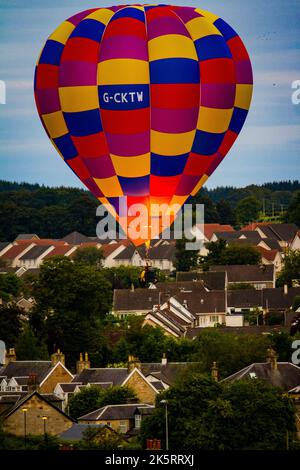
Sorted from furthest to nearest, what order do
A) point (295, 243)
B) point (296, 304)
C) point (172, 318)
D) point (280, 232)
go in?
point (280, 232) < point (295, 243) < point (296, 304) < point (172, 318)

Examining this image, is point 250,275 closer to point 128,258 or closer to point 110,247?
point 128,258

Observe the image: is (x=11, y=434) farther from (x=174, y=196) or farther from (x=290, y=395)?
(x=174, y=196)

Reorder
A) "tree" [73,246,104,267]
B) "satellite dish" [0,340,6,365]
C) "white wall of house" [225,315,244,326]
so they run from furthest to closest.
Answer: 1. "tree" [73,246,104,267]
2. "white wall of house" [225,315,244,326]
3. "satellite dish" [0,340,6,365]

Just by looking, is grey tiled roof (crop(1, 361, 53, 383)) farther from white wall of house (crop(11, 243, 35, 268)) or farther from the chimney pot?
white wall of house (crop(11, 243, 35, 268))

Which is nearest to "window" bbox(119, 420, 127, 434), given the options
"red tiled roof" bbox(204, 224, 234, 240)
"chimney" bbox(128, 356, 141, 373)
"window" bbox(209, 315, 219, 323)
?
"chimney" bbox(128, 356, 141, 373)

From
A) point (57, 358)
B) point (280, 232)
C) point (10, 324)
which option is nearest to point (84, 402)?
point (57, 358)

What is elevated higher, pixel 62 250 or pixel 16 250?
pixel 16 250

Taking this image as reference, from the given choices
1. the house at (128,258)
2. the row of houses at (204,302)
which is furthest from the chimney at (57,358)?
the house at (128,258)
